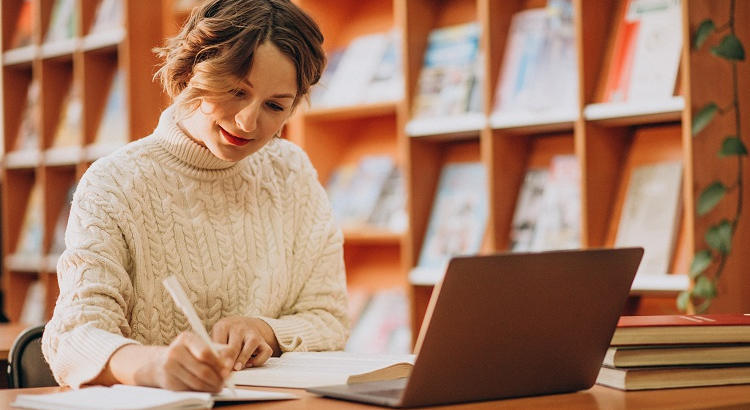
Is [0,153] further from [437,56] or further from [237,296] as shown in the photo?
[237,296]

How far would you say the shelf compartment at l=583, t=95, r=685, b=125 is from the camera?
2.53 m

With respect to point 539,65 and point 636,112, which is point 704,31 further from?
point 539,65

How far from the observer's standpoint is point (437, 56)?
324 cm

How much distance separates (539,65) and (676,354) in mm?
1748

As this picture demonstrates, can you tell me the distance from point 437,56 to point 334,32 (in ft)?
2.23

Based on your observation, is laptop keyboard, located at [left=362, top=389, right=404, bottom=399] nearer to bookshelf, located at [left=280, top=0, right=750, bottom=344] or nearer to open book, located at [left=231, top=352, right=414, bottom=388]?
open book, located at [left=231, top=352, right=414, bottom=388]

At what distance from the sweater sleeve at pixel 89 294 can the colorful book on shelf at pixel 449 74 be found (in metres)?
1.64

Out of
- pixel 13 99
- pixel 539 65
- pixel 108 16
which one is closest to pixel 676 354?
pixel 539 65

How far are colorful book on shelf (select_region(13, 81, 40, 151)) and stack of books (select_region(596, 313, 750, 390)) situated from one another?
12.6 feet

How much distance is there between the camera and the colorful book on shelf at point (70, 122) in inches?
177

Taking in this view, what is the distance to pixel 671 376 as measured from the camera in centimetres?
132

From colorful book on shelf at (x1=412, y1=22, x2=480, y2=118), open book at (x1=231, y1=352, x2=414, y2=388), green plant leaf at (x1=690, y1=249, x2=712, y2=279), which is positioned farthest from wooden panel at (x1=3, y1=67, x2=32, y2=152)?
open book at (x1=231, y1=352, x2=414, y2=388)

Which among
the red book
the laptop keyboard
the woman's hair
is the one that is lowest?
the laptop keyboard

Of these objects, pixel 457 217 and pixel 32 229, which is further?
pixel 32 229
